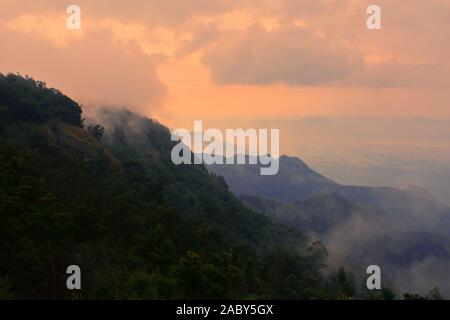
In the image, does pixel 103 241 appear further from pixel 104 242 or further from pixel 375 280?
pixel 375 280

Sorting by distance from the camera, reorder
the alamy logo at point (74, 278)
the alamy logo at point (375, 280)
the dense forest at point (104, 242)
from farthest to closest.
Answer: the alamy logo at point (375, 280) < the dense forest at point (104, 242) < the alamy logo at point (74, 278)

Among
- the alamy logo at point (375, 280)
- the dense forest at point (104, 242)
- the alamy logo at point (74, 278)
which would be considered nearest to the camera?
the alamy logo at point (74, 278)

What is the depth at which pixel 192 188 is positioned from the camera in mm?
99938

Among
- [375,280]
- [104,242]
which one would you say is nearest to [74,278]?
[104,242]

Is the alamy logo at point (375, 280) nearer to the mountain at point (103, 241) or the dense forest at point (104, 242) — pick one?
the dense forest at point (104, 242)

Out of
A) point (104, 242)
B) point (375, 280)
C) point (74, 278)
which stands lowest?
point (375, 280)

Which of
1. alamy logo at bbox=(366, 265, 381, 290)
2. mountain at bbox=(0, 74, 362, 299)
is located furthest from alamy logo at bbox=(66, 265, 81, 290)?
alamy logo at bbox=(366, 265, 381, 290)

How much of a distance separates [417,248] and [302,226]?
35805 millimetres

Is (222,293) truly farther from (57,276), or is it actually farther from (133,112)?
(133,112)

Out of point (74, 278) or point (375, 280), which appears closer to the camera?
point (74, 278)

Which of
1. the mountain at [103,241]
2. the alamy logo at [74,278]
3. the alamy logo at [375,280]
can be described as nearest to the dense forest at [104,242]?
the mountain at [103,241]

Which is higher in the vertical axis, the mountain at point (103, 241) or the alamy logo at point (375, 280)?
the mountain at point (103, 241)

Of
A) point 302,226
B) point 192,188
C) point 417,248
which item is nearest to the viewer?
point 192,188
